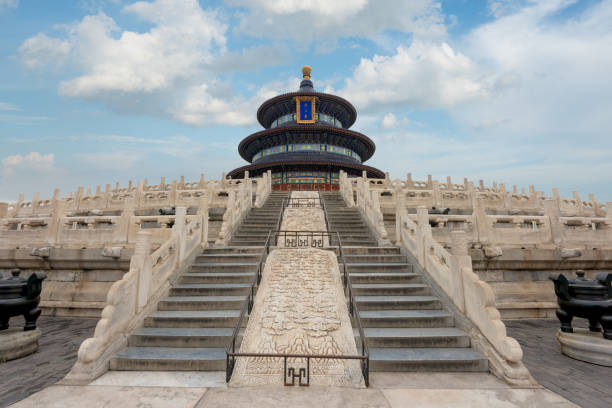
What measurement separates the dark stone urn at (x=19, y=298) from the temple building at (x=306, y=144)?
23.9 m

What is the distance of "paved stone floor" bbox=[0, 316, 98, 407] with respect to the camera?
15.1ft

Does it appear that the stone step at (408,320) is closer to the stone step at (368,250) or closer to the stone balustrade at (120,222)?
the stone step at (368,250)

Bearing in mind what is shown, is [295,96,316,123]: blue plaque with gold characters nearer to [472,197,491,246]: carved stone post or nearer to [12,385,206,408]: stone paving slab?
[472,197,491,246]: carved stone post

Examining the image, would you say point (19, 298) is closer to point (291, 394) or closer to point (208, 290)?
point (208, 290)

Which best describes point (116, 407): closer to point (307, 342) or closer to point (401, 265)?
point (307, 342)

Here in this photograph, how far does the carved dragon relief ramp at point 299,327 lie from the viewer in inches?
191

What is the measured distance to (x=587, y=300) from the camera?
600 centimetres

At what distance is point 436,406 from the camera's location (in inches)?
159

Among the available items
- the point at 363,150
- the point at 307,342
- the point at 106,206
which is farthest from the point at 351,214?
the point at 363,150

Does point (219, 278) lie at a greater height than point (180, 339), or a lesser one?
greater

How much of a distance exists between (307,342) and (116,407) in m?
3.09

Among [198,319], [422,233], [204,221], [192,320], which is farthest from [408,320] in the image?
[204,221]

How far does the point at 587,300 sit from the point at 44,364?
35.9 ft

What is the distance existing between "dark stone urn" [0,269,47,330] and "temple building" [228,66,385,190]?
2387cm
